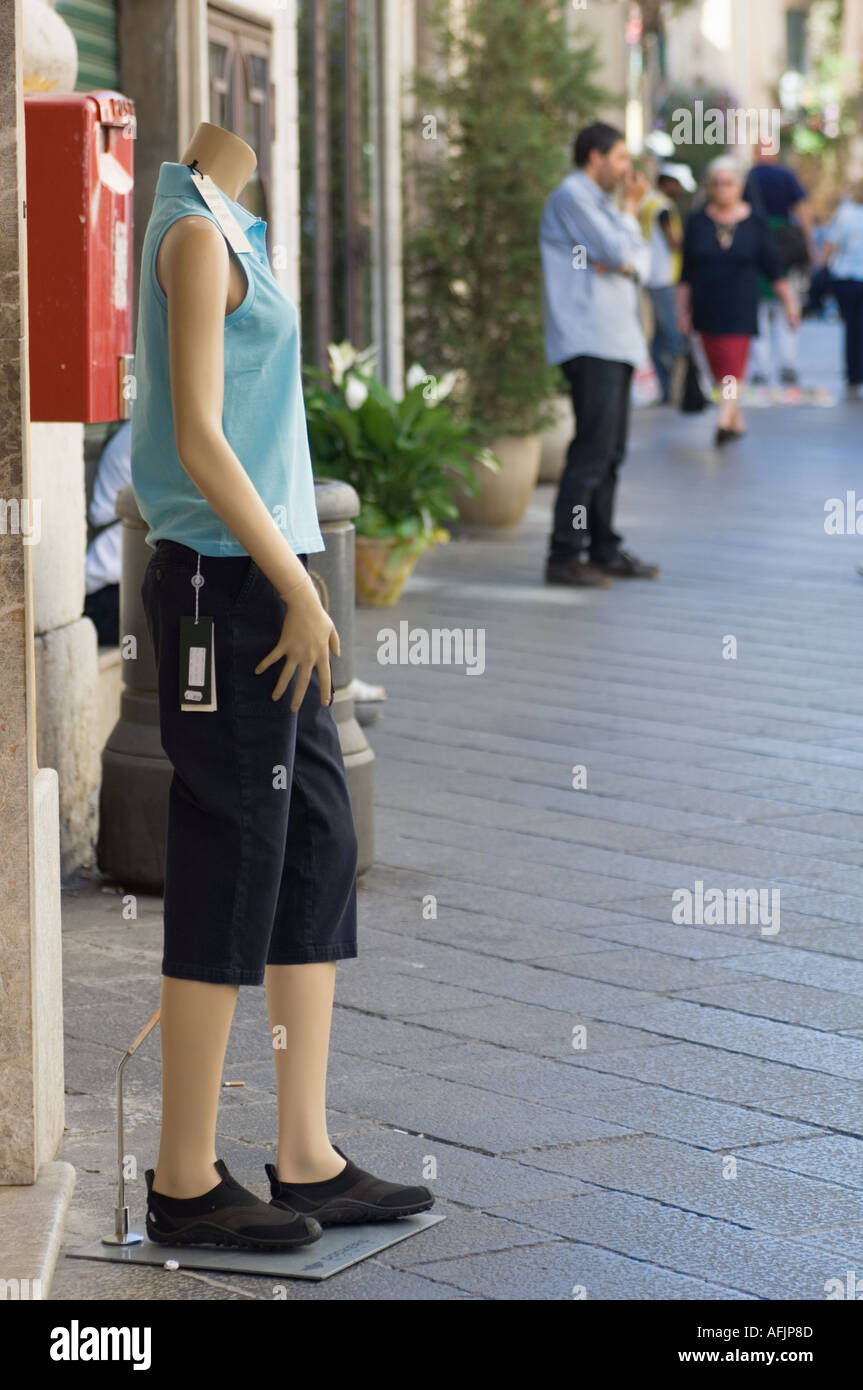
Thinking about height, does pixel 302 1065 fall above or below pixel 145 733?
below

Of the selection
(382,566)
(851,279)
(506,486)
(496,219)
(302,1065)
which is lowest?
(302,1065)

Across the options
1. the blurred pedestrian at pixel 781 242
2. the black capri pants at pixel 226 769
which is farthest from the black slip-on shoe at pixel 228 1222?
the blurred pedestrian at pixel 781 242

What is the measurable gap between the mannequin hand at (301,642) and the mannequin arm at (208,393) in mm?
18

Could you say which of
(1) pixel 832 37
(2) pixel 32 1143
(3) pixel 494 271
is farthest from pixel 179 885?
(1) pixel 832 37

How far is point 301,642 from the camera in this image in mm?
3033

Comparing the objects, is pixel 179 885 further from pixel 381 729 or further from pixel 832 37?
pixel 832 37

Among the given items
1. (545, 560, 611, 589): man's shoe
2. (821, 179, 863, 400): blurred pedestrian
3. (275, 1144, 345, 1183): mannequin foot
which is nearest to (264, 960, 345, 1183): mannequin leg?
(275, 1144, 345, 1183): mannequin foot

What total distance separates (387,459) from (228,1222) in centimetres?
611

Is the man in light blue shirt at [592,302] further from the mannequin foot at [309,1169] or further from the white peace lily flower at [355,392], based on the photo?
the mannequin foot at [309,1169]

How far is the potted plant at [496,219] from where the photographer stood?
11414 millimetres

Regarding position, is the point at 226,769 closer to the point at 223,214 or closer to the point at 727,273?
the point at 223,214

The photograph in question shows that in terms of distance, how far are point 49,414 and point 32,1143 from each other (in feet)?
5.06

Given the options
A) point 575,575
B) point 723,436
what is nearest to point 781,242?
point 723,436
